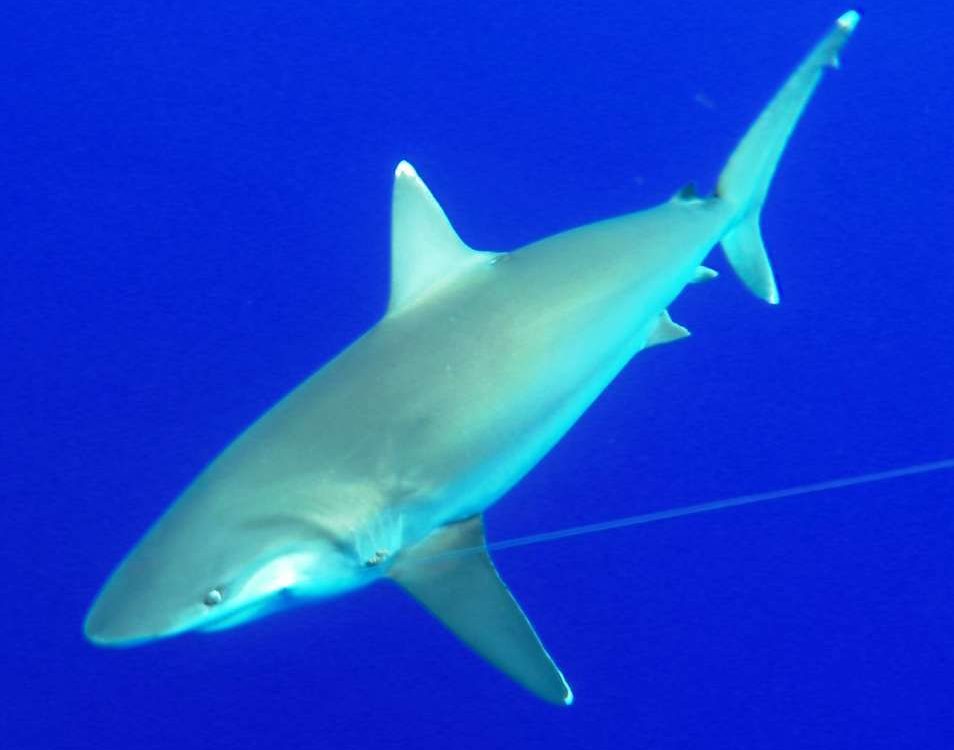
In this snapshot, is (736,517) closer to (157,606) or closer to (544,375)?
(544,375)

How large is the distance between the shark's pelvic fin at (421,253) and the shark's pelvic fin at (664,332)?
636 mm

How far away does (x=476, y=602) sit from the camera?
282 cm

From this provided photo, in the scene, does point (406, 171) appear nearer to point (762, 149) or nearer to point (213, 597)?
point (762, 149)

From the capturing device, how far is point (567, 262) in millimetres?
2893

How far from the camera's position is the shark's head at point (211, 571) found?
2225 millimetres

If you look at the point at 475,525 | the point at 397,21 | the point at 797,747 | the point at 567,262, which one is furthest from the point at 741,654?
the point at 397,21

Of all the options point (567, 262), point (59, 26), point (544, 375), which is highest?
point (59, 26)

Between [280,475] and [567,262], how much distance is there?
102cm

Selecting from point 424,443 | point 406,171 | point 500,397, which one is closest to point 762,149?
point 406,171

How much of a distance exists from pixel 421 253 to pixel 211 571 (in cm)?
112

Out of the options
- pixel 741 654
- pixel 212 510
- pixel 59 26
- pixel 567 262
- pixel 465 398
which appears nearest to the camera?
pixel 212 510

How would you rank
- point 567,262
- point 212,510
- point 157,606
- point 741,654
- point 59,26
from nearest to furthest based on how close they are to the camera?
point 157,606 < point 212,510 < point 567,262 < point 741,654 < point 59,26

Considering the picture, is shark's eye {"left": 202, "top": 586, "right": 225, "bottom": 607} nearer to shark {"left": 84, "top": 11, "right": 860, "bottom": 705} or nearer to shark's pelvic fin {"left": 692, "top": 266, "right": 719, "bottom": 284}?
shark {"left": 84, "top": 11, "right": 860, "bottom": 705}

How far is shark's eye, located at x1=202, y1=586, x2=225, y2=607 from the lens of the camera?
2.25 m
